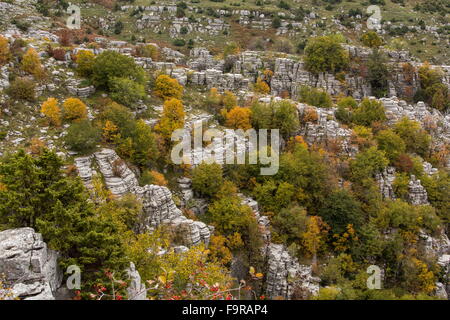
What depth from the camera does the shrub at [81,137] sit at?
107 feet

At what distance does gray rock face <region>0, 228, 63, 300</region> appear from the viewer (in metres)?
16.5

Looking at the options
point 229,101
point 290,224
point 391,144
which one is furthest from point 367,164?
point 229,101

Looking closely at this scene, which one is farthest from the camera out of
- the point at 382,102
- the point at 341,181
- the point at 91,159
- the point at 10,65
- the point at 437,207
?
the point at 382,102

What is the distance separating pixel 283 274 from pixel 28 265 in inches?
994

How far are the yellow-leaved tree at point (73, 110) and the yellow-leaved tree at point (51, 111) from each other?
2.89ft

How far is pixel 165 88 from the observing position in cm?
4766

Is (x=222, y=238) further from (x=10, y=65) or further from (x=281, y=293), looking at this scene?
(x=10, y=65)

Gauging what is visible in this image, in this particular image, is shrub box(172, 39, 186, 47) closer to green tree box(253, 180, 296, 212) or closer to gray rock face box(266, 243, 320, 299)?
green tree box(253, 180, 296, 212)

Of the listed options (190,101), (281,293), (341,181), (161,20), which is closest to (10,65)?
(190,101)

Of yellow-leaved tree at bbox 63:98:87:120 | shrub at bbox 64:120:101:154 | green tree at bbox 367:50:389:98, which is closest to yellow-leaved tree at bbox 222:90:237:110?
yellow-leaved tree at bbox 63:98:87:120

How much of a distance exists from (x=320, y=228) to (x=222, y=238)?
12.6m

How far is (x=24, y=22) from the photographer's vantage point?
54.5 meters

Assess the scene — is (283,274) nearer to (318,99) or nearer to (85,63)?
(318,99)

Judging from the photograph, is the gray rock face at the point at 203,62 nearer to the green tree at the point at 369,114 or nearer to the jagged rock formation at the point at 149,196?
the green tree at the point at 369,114
